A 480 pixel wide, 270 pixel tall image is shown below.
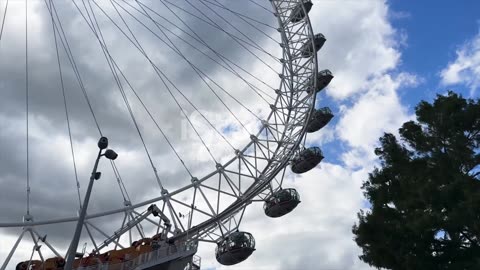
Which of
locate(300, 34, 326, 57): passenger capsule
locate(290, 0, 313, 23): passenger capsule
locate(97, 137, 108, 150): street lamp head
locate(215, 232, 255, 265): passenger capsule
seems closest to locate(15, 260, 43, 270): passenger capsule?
locate(215, 232, 255, 265): passenger capsule

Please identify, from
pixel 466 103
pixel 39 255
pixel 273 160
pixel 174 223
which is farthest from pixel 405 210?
pixel 39 255

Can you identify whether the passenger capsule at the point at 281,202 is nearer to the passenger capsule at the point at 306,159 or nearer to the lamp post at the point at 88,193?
the passenger capsule at the point at 306,159

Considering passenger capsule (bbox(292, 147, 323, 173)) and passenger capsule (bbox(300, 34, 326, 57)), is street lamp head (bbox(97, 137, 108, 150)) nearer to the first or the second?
passenger capsule (bbox(292, 147, 323, 173))

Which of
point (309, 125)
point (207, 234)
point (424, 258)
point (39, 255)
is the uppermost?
point (309, 125)

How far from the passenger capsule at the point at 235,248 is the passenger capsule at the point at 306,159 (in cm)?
756

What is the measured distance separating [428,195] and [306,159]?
14.7m

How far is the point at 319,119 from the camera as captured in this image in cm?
3628

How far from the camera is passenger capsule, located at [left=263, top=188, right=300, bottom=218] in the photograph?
103 feet

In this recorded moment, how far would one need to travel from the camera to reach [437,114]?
22.9m

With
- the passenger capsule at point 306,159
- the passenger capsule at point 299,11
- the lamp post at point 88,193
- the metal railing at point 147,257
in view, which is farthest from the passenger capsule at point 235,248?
the passenger capsule at point 299,11

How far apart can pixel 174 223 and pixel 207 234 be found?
98.1 inches

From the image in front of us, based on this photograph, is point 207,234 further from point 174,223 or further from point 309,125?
point 309,125

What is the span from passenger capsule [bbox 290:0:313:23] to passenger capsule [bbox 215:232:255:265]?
2069 cm

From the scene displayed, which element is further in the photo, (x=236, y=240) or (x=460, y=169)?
(x=236, y=240)
